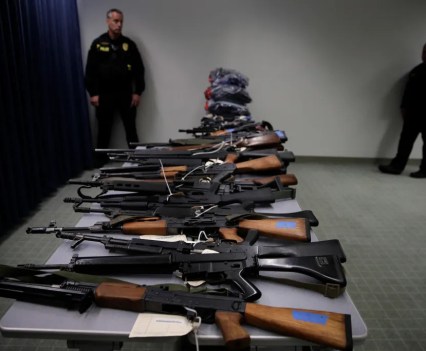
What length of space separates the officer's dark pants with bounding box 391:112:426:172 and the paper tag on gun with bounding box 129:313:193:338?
4.15m

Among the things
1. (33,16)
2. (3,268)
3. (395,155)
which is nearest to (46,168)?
(33,16)

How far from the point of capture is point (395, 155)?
4.69 meters

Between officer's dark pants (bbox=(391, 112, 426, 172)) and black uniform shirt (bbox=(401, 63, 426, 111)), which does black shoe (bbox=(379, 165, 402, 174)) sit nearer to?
officer's dark pants (bbox=(391, 112, 426, 172))

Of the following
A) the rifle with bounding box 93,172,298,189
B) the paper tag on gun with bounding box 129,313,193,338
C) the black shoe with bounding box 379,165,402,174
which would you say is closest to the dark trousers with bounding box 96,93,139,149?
the rifle with bounding box 93,172,298,189

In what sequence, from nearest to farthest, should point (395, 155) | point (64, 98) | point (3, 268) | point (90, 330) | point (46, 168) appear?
point (90, 330) < point (3, 268) < point (46, 168) < point (64, 98) < point (395, 155)

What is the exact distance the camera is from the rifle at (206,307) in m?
0.89

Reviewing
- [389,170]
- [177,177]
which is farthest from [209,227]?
[389,170]

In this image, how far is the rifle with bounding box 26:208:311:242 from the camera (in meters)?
1.32

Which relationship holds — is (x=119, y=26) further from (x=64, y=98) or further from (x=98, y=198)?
(x=98, y=198)

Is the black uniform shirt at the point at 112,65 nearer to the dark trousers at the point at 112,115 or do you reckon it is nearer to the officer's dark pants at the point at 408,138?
the dark trousers at the point at 112,115

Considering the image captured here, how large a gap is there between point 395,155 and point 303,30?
200 centimetres

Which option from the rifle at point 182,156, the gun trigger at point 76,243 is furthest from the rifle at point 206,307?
the rifle at point 182,156

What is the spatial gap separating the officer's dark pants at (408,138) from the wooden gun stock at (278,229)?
11.6 ft

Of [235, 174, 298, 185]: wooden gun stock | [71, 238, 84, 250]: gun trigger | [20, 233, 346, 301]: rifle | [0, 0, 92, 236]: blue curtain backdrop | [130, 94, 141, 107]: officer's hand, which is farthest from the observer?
[130, 94, 141, 107]: officer's hand
